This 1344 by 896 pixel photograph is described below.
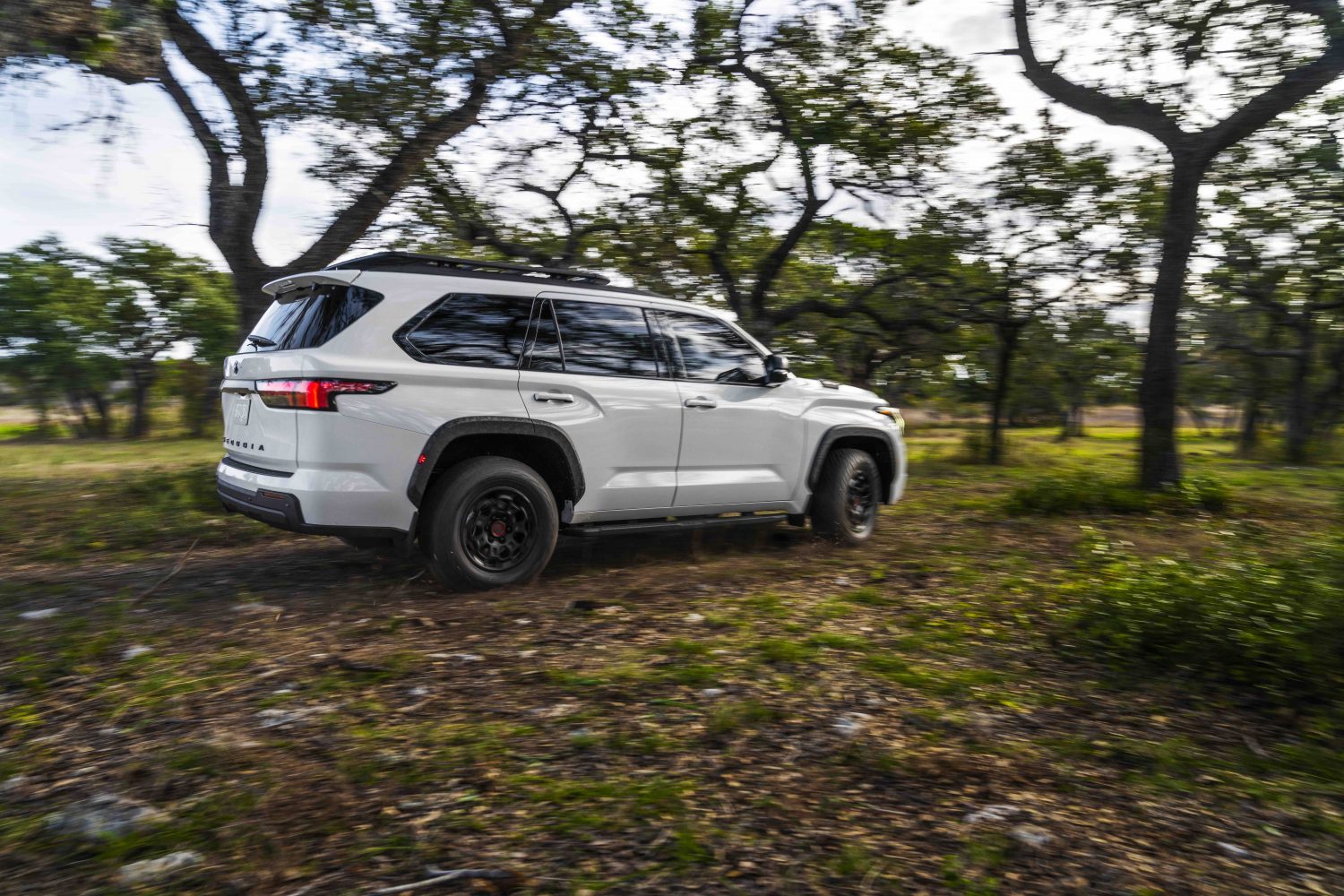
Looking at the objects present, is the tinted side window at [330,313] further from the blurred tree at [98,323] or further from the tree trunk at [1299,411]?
the tree trunk at [1299,411]

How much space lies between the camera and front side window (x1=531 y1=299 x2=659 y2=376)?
5578mm

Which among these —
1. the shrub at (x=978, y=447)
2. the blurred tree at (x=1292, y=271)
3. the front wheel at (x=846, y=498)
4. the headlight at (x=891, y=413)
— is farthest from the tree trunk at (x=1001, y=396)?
the front wheel at (x=846, y=498)

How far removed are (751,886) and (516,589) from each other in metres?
3.38

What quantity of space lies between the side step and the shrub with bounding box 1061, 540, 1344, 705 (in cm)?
232

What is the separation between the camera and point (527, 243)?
42.2 feet

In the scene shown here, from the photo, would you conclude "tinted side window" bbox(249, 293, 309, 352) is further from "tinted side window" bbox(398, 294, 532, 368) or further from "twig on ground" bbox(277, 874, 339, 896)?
"twig on ground" bbox(277, 874, 339, 896)

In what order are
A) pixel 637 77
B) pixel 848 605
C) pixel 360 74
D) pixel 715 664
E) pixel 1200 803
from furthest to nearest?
pixel 637 77 → pixel 360 74 → pixel 848 605 → pixel 715 664 → pixel 1200 803

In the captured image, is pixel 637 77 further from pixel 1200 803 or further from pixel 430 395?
pixel 1200 803

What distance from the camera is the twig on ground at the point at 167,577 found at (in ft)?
17.7

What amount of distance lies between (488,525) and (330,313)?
1.50m

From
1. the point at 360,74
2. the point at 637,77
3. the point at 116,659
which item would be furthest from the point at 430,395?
the point at 637,77

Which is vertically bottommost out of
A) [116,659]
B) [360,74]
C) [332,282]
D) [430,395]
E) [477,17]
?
[116,659]

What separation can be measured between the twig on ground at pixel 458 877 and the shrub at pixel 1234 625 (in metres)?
3.17

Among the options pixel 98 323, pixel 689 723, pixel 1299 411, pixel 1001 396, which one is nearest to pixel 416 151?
pixel 689 723
